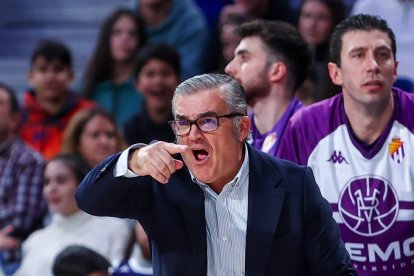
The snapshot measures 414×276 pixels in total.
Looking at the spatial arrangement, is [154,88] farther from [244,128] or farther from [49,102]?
[244,128]

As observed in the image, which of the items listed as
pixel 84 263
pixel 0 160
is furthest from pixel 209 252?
pixel 0 160

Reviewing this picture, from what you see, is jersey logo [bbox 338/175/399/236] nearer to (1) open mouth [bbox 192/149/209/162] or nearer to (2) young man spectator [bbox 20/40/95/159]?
(1) open mouth [bbox 192/149/209/162]

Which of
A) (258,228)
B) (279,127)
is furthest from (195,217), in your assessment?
(279,127)

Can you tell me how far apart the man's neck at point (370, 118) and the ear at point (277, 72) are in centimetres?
84

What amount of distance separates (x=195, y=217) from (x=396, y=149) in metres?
1.22

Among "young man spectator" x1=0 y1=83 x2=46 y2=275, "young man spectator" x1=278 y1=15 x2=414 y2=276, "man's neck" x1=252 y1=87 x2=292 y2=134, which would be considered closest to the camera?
"young man spectator" x1=278 y1=15 x2=414 y2=276

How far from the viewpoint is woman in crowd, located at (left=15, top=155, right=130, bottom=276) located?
241 inches

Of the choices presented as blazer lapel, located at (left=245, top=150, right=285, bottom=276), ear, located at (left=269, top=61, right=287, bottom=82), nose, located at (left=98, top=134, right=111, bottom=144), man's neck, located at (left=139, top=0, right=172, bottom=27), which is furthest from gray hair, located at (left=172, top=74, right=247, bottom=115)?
man's neck, located at (left=139, top=0, right=172, bottom=27)

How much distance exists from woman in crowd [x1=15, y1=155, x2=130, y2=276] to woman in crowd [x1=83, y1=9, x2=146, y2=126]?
3.93ft

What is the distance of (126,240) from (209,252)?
2.54 metres

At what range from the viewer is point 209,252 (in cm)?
370

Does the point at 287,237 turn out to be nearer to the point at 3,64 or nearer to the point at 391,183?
the point at 391,183

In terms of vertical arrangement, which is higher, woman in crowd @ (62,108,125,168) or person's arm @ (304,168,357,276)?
woman in crowd @ (62,108,125,168)

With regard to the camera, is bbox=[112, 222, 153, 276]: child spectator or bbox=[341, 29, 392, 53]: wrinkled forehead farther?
bbox=[112, 222, 153, 276]: child spectator
